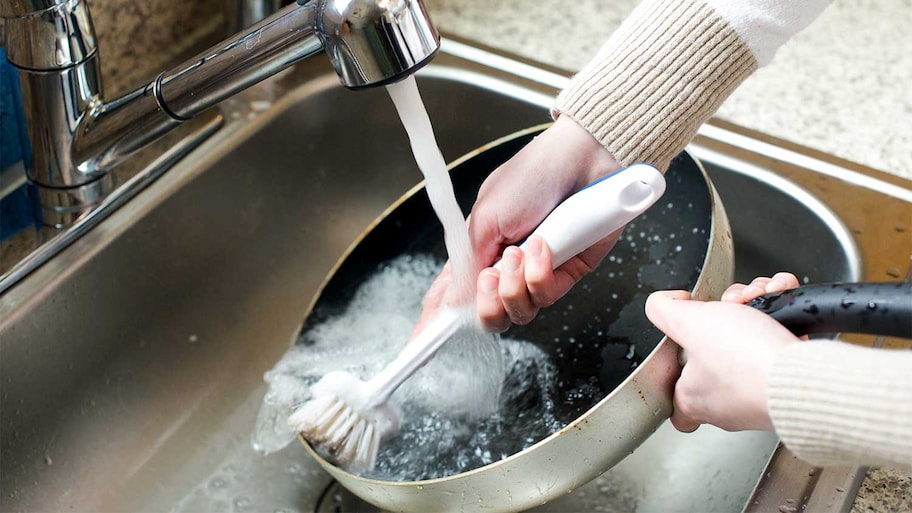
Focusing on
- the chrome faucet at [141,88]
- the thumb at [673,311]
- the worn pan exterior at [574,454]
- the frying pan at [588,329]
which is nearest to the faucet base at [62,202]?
the chrome faucet at [141,88]

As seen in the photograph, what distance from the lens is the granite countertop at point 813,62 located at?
34.0 inches

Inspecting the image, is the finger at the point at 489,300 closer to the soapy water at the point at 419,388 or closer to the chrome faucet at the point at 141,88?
the soapy water at the point at 419,388

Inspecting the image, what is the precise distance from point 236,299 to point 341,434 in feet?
0.94

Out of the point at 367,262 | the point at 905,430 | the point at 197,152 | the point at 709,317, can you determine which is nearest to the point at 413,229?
the point at 367,262

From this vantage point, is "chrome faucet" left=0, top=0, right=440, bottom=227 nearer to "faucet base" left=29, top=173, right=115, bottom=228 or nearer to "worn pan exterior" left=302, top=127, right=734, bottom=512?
"faucet base" left=29, top=173, right=115, bottom=228

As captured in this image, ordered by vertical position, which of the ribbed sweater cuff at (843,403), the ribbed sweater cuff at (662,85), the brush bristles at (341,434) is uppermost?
the ribbed sweater cuff at (662,85)

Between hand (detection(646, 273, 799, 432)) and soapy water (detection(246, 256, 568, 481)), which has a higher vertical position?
hand (detection(646, 273, 799, 432))

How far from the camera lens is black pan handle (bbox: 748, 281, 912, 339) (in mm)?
440

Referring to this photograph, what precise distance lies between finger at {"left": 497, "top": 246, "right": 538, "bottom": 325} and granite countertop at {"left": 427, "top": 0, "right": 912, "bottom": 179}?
375 mm

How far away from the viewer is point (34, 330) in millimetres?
701

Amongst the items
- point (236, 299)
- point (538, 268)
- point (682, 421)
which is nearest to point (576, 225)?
point (538, 268)

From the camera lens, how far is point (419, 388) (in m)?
0.70

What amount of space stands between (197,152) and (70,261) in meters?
0.16

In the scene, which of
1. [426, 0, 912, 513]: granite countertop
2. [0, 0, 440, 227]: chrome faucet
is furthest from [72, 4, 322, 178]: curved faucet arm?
[426, 0, 912, 513]: granite countertop
